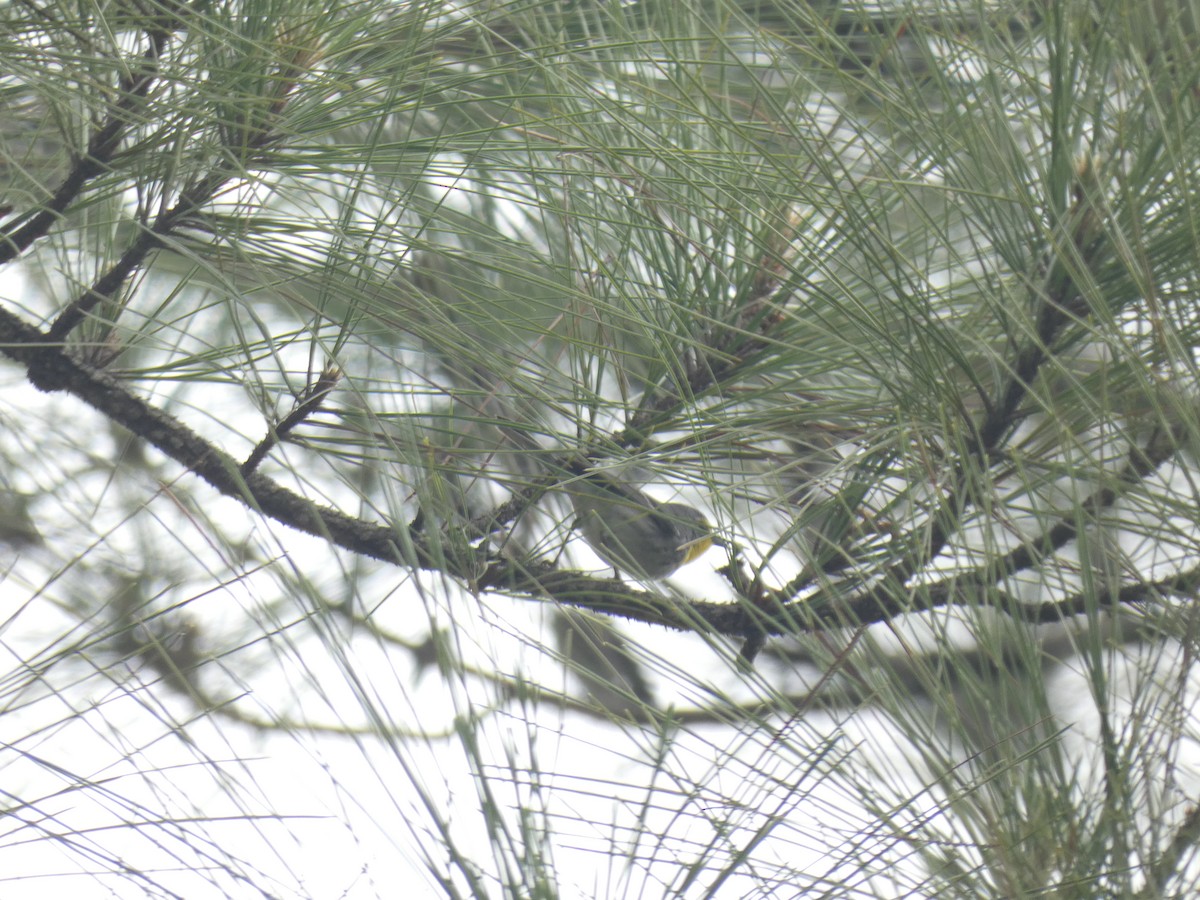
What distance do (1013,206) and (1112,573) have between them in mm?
226

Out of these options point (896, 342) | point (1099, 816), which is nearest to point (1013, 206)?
point (896, 342)

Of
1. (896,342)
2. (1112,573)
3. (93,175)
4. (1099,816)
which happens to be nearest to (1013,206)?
(896,342)

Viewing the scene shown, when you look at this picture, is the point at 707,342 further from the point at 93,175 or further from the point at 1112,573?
the point at 93,175

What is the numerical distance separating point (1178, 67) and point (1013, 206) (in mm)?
111

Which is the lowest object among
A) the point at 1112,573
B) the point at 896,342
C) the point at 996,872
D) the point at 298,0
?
the point at 996,872

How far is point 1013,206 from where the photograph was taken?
0.67 m

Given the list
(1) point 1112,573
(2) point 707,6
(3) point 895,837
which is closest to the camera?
(3) point 895,837

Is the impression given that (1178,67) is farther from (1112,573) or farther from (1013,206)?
(1112,573)

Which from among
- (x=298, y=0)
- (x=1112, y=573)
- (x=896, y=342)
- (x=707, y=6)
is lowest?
(x=1112, y=573)

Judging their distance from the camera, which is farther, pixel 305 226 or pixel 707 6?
pixel 707 6

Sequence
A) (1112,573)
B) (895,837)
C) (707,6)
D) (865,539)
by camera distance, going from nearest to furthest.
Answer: (895,837) → (1112,573) → (865,539) → (707,6)

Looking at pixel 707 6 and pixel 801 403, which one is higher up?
pixel 707 6

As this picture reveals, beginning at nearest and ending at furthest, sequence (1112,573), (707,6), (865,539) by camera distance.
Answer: (1112,573), (865,539), (707,6)

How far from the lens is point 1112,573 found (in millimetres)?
666
